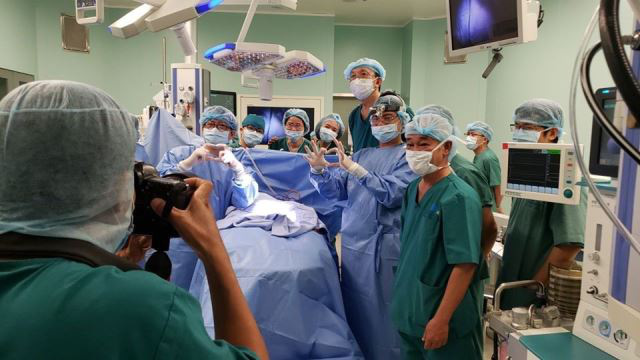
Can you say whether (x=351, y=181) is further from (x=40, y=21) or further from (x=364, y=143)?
(x=40, y=21)

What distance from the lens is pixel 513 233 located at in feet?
5.87

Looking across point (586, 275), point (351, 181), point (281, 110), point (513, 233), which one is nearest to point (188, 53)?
point (351, 181)

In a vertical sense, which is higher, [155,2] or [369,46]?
[369,46]

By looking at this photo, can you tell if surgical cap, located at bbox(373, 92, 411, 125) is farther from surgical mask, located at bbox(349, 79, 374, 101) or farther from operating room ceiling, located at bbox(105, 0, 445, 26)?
operating room ceiling, located at bbox(105, 0, 445, 26)

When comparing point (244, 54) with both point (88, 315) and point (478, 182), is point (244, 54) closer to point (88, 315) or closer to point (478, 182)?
point (478, 182)

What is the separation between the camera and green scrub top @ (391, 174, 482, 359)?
1473mm

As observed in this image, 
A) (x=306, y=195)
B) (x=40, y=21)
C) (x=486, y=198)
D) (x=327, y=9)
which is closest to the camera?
(x=486, y=198)

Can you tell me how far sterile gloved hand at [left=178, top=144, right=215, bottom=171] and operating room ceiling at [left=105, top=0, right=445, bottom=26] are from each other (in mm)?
3514

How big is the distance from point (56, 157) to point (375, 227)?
172 cm

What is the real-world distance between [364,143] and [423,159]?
2.96 feet

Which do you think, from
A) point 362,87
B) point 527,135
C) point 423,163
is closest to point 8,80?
point 362,87

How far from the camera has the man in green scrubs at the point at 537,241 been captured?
1.57 metres

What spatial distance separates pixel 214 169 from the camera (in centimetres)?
243

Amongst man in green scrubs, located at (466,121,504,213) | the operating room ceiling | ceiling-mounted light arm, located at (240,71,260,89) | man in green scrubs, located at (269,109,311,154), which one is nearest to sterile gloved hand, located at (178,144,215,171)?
ceiling-mounted light arm, located at (240,71,260,89)
